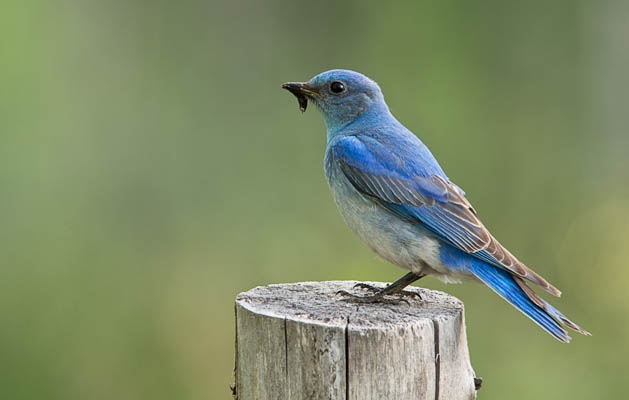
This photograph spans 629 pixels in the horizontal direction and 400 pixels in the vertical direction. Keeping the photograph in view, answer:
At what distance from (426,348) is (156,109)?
5.47m

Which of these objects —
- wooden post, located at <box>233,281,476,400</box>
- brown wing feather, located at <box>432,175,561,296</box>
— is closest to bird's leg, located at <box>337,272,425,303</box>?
wooden post, located at <box>233,281,476,400</box>

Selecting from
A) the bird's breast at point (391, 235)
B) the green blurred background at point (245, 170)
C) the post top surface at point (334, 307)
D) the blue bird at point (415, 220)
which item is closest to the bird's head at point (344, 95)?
the blue bird at point (415, 220)

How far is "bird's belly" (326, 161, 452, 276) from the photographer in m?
4.33

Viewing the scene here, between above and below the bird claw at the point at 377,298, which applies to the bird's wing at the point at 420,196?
above

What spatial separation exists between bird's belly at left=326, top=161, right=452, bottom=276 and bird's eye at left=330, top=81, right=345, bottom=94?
0.77m

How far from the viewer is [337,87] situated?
16.6 feet

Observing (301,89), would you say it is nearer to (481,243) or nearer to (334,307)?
(481,243)

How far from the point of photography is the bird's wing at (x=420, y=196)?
167 inches

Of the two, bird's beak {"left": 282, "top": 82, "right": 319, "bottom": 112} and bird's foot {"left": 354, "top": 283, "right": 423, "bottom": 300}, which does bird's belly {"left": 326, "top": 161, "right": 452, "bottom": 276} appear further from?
bird's beak {"left": 282, "top": 82, "right": 319, "bottom": 112}

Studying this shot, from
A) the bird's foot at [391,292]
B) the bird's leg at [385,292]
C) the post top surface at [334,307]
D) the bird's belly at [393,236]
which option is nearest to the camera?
the post top surface at [334,307]

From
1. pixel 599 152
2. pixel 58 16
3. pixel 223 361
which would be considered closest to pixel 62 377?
pixel 223 361

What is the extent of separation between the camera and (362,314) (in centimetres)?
373

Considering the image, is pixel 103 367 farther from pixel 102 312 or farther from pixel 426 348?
pixel 426 348

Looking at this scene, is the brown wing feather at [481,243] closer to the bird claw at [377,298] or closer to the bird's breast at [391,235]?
the bird's breast at [391,235]
